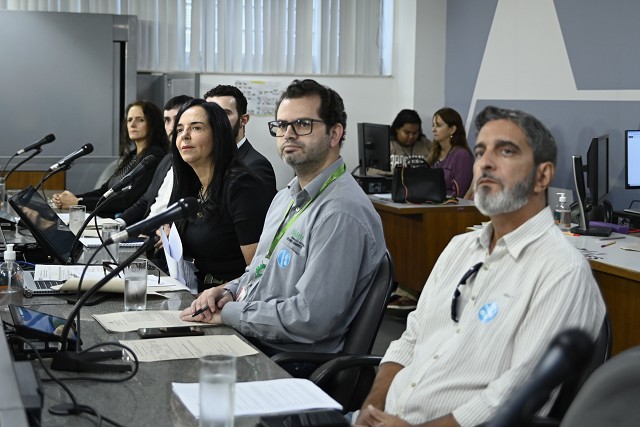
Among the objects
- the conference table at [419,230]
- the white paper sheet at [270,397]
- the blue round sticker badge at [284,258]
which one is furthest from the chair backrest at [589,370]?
the conference table at [419,230]

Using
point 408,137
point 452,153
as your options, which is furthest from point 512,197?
point 408,137

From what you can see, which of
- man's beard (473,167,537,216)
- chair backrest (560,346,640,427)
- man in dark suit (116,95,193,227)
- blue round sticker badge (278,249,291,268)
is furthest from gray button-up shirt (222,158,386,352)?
man in dark suit (116,95,193,227)

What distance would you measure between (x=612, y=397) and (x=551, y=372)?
369 mm

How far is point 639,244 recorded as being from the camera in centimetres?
417

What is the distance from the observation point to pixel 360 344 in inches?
91.7

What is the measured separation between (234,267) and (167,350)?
3.91 ft

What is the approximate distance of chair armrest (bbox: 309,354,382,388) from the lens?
2.11 meters

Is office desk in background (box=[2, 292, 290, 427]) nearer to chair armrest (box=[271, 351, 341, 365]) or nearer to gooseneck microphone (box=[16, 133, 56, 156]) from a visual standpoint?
chair armrest (box=[271, 351, 341, 365])

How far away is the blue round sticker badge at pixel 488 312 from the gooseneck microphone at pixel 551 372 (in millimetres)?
930

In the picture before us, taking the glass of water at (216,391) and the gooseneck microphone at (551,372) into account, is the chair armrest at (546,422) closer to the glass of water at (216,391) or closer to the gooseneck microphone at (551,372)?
the glass of water at (216,391)

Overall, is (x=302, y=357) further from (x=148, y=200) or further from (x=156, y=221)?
(x=148, y=200)

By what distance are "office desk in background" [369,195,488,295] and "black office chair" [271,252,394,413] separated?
11.3 feet

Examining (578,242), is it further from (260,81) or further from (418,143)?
(260,81)

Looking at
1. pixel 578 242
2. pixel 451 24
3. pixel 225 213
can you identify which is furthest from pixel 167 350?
pixel 451 24
